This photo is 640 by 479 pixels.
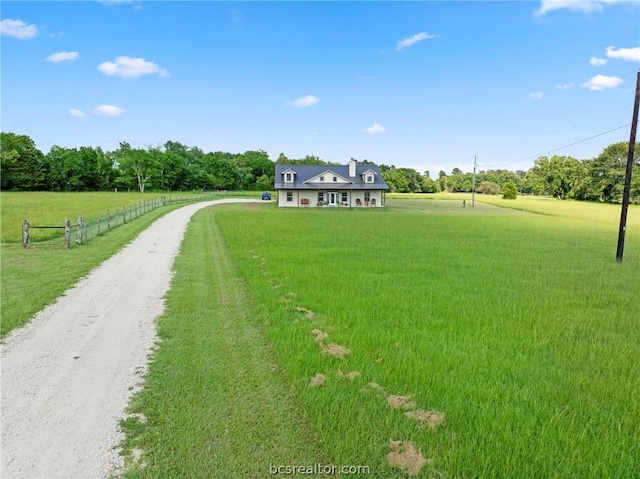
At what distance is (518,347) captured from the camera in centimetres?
566

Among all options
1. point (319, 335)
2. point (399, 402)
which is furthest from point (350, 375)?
A: point (319, 335)

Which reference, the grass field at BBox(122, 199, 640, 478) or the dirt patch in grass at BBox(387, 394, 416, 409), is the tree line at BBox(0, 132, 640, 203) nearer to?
the grass field at BBox(122, 199, 640, 478)

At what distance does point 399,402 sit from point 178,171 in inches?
3569

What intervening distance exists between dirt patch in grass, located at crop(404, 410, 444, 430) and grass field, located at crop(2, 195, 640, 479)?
20 mm

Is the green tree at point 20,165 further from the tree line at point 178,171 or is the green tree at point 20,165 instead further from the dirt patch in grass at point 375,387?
the dirt patch in grass at point 375,387

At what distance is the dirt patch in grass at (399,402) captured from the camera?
405cm

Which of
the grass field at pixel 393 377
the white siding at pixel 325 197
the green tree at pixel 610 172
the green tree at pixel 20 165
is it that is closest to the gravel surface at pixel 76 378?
the grass field at pixel 393 377

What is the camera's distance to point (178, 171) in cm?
8706

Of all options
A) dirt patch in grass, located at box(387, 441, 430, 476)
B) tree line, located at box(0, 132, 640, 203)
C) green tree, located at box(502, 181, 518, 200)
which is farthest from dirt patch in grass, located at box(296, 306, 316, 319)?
green tree, located at box(502, 181, 518, 200)

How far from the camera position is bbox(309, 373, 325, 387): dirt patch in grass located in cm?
452

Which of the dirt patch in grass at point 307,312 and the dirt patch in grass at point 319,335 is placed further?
the dirt patch in grass at point 307,312

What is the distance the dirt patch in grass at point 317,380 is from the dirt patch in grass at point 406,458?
124 cm

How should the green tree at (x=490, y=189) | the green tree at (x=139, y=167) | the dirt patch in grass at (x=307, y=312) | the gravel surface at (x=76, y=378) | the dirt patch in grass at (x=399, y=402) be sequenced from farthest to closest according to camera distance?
1. the green tree at (x=490, y=189)
2. the green tree at (x=139, y=167)
3. the dirt patch in grass at (x=307, y=312)
4. the dirt patch in grass at (x=399, y=402)
5. the gravel surface at (x=76, y=378)

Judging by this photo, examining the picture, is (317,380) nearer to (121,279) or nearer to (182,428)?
(182,428)
